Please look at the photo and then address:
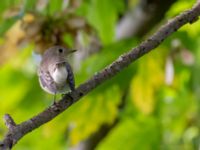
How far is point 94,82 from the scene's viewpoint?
1294 mm

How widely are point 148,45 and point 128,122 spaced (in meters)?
1.17

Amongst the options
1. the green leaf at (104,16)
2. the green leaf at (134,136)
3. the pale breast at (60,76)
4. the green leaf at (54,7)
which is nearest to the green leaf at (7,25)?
the green leaf at (54,7)

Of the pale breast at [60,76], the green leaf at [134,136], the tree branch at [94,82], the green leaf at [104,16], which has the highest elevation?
the green leaf at [104,16]

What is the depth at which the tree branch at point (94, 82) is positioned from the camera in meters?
1.23

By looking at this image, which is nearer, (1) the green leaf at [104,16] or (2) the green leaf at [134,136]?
(1) the green leaf at [104,16]

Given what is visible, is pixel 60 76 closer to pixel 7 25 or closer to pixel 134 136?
pixel 7 25

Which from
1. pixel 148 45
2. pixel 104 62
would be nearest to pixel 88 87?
pixel 148 45

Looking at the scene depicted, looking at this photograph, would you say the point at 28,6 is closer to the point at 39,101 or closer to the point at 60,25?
the point at 60,25

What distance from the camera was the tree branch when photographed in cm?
123

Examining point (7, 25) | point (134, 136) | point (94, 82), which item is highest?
point (7, 25)

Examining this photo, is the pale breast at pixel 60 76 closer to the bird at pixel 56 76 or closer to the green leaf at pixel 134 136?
the bird at pixel 56 76

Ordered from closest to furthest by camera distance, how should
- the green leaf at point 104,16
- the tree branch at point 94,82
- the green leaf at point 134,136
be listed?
the tree branch at point 94,82
the green leaf at point 104,16
the green leaf at point 134,136

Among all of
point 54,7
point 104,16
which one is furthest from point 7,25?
point 104,16

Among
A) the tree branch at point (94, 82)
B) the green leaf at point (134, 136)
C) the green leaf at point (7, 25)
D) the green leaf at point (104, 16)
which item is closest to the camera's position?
the tree branch at point (94, 82)
